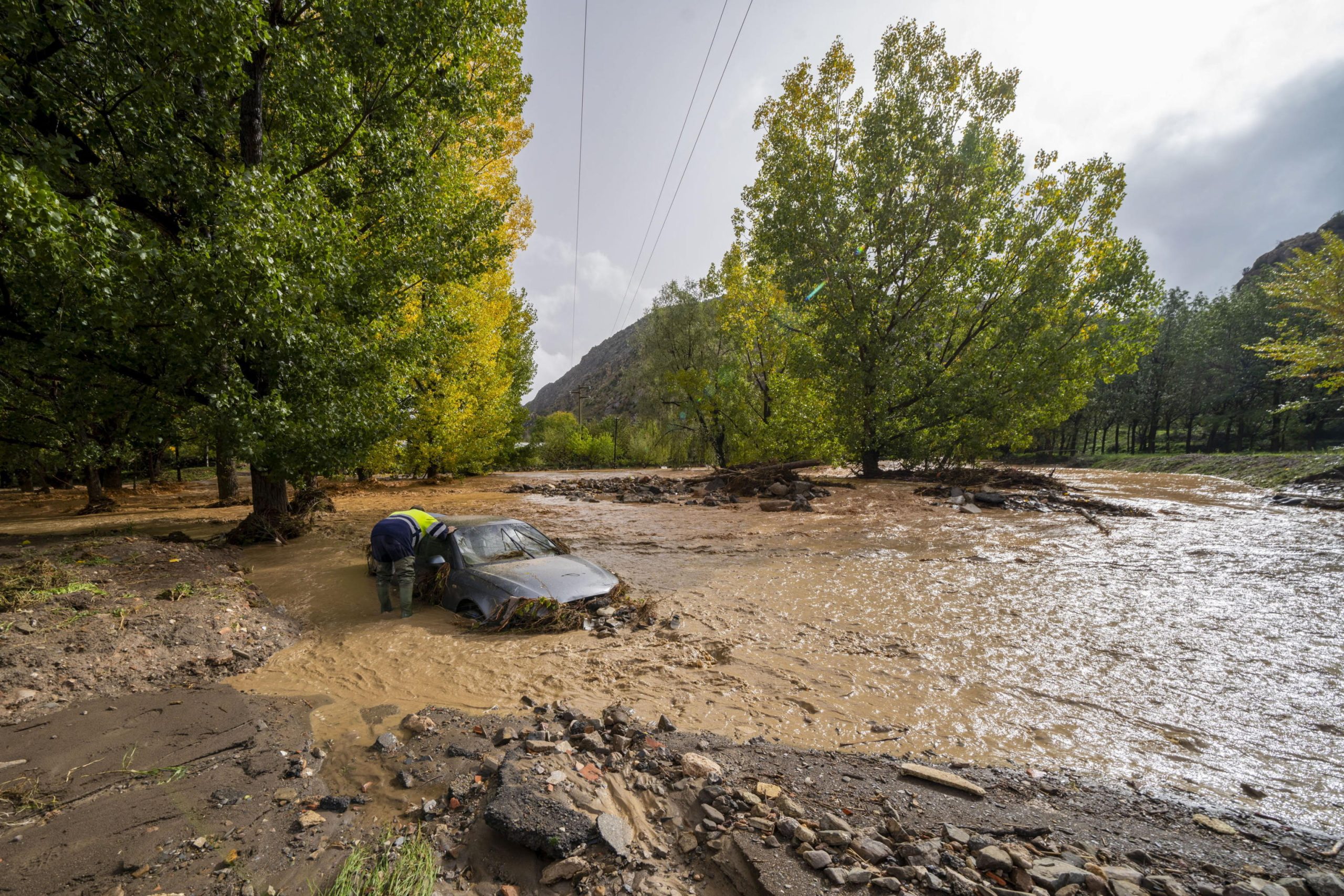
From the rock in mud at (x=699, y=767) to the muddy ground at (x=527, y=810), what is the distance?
2 centimetres

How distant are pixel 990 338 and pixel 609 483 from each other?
16.2 metres

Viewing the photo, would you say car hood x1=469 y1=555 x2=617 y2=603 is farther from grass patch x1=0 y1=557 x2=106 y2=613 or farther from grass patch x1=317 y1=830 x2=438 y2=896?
grass patch x1=0 y1=557 x2=106 y2=613

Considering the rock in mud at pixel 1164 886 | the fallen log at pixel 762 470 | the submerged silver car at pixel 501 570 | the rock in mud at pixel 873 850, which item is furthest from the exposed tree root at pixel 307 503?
the rock in mud at pixel 1164 886

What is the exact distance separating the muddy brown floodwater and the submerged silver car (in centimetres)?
38

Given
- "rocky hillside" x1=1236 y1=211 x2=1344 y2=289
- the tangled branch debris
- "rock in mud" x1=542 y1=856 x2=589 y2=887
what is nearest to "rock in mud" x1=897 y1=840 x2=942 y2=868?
"rock in mud" x1=542 y1=856 x2=589 y2=887

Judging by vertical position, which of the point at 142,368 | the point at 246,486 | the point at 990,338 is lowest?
the point at 246,486

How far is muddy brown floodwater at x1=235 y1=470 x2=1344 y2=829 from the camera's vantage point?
358cm

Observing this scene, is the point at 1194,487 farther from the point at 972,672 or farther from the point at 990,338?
the point at 972,672

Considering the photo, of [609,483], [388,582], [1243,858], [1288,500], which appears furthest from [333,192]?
[1288,500]

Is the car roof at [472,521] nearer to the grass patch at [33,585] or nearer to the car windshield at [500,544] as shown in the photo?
the car windshield at [500,544]

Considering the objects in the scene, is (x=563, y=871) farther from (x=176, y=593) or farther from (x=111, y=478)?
(x=111, y=478)

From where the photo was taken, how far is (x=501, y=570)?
6.08 m

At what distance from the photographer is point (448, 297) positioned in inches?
687

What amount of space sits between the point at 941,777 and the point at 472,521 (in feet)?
20.1
